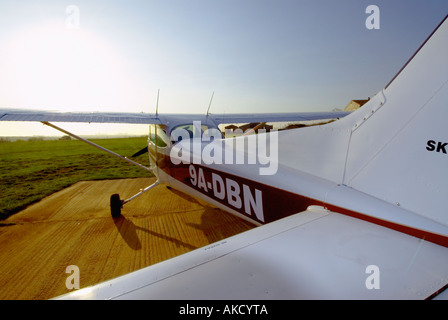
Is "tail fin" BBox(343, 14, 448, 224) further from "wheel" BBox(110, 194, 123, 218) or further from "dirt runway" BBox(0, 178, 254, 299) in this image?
"wheel" BBox(110, 194, 123, 218)

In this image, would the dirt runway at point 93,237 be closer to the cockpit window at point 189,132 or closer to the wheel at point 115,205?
the wheel at point 115,205

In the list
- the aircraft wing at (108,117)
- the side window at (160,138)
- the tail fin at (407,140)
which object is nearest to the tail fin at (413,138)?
the tail fin at (407,140)

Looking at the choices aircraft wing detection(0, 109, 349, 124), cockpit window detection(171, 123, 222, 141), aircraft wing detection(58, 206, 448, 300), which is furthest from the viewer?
cockpit window detection(171, 123, 222, 141)

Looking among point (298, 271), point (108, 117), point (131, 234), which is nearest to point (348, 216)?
point (298, 271)

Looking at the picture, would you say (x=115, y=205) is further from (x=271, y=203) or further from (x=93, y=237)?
(x=271, y=203)

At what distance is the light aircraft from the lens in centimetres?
91

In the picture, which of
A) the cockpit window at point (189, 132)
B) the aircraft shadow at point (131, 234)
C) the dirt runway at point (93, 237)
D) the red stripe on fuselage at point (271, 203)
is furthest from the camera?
the cockpit window at point (189, 132)

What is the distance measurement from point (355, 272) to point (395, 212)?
25.6 inches

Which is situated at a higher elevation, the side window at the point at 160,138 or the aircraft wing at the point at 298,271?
the side window at the point at 160,138

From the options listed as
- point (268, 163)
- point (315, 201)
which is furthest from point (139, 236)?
point (315, 201)

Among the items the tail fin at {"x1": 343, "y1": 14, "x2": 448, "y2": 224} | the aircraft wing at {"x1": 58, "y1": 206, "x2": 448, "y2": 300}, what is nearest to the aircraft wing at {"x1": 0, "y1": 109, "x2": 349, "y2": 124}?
the tail fin at {"x1": 343, "y1": 14, "x2": 448, "y2": 224}

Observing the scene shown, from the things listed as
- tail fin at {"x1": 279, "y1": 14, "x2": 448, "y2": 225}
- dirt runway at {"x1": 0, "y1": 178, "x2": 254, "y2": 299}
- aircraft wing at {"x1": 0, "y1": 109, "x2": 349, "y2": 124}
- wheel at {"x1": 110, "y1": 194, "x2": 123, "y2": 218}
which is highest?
aircraft wing at {"x1": 0, "y1": 109, "x2": 349, "y2": 124}

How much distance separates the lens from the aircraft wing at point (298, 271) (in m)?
0.87
